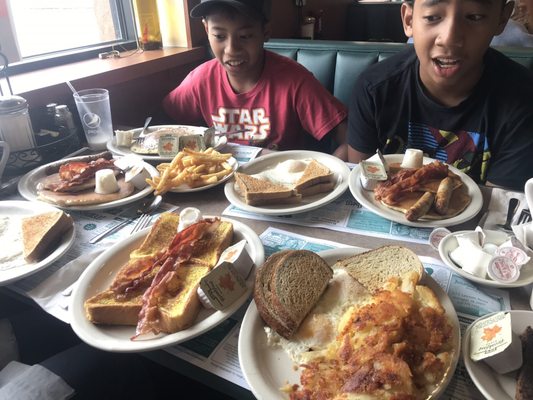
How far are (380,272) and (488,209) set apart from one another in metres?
0.58

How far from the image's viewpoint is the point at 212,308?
878 millimetres

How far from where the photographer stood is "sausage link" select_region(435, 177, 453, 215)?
1191 millimetres

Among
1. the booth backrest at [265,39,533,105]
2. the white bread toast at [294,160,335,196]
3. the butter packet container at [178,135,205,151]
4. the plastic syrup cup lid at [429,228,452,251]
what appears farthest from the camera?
the booth backrest at [265,39,533,105]

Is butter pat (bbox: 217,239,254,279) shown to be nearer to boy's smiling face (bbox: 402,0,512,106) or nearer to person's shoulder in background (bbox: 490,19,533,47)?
boy's smiling face (bbox: 402,0,512,106)

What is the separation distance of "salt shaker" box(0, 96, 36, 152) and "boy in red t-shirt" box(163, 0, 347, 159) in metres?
0.93

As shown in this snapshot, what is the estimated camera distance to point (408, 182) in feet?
4.25

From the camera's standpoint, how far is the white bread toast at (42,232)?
110cm

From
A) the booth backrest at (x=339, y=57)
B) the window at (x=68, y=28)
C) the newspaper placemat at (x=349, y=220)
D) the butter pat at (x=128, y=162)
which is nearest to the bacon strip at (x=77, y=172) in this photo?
the butter pat at (x=128, y=162)

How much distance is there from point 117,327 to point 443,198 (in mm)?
1002

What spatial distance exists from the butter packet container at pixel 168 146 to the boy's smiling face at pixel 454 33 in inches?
43.9

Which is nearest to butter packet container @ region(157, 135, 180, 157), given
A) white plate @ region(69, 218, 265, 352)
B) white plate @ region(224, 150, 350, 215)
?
white plate @ region(224, 150, 350, 215)

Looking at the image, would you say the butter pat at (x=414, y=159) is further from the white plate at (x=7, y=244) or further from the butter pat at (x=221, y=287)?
the white plate at (x=7, y=244)

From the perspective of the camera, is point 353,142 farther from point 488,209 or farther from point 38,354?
point 38,354

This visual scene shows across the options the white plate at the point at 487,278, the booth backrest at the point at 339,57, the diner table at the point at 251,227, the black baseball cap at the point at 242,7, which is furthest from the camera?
the booth backrest at the point at 339,57
